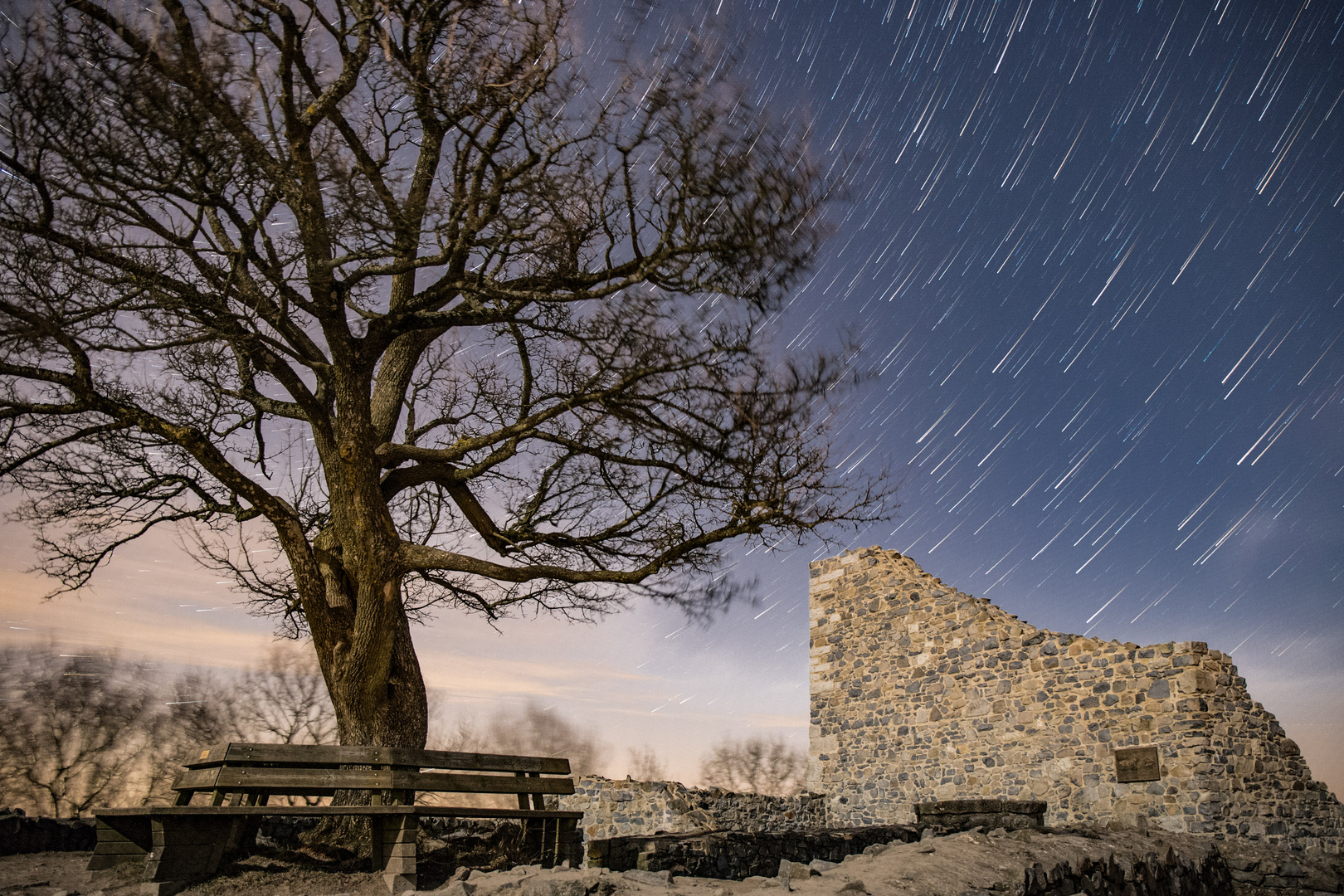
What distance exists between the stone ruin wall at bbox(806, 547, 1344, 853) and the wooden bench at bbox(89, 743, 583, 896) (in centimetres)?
890

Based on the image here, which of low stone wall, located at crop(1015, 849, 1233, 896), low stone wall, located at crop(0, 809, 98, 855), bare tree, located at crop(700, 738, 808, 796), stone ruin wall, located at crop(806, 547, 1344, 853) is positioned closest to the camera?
low stone wall, located at crop(1015, 849, 1233, 896)

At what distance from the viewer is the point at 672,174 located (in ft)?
22.0

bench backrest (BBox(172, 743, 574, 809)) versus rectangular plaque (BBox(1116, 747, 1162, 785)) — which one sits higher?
rectangular plaque (BBox(1116, 747, 1162, 785))

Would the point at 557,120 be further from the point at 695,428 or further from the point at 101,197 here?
the point at 101,197

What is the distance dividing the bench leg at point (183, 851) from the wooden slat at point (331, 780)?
206 mm

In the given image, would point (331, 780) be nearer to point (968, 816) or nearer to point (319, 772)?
point (319, 772)

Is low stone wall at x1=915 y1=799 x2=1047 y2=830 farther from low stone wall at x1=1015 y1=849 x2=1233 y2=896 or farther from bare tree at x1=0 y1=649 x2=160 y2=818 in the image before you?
bare tree at x1=0 y1=649 x2=160 y2=818

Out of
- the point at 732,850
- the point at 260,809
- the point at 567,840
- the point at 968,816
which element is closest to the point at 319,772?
the point at 260,809

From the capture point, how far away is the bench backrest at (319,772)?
14.8ft

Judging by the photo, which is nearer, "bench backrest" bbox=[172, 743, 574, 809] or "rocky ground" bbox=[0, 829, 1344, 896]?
"rocky ground" bbox=[0, 829, 1344, 896]

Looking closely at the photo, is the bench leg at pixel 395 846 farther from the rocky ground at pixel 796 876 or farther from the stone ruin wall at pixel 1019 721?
the stone ruin wall at pixel 1019 721

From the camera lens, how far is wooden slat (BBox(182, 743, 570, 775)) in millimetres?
4562

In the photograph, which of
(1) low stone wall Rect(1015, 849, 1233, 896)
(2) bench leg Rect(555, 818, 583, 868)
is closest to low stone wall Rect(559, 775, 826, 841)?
(1) low stone wall Rect(1015, 849, 1233, 896)

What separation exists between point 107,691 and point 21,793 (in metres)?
2.48
